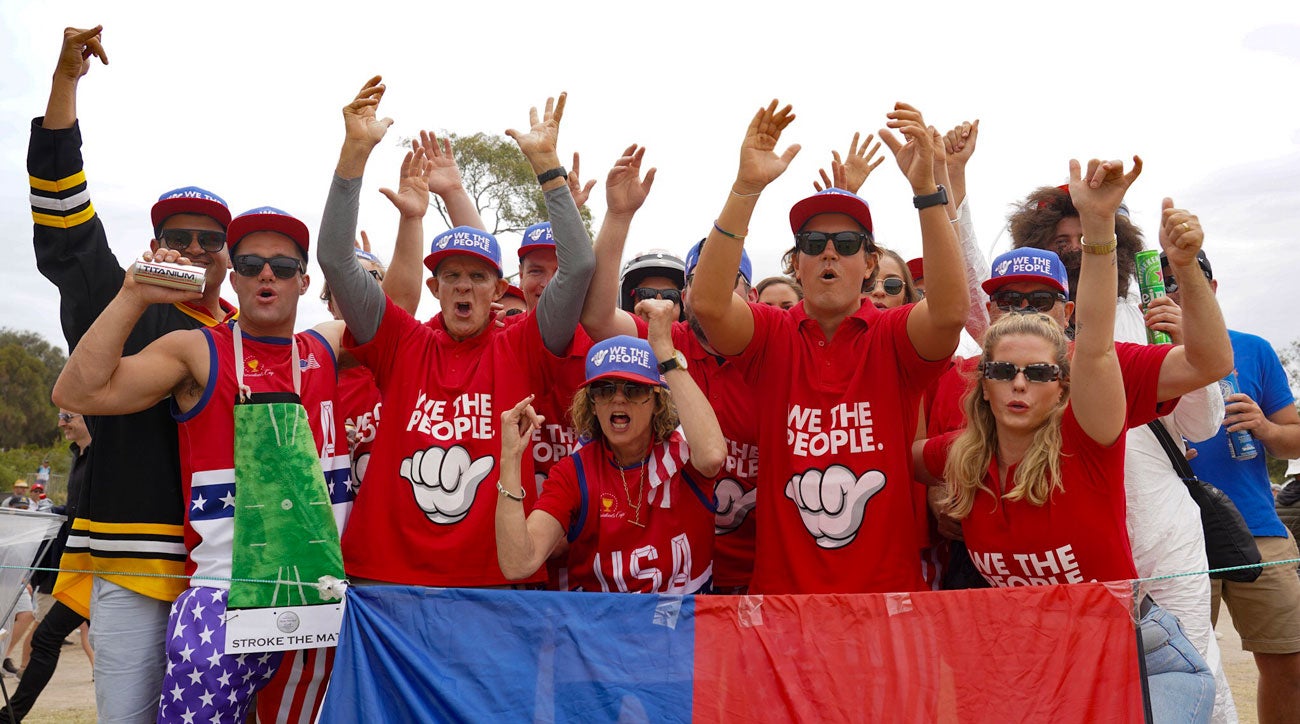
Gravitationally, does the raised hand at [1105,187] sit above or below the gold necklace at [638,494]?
above

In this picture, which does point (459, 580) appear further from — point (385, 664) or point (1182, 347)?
point (1182, 347)

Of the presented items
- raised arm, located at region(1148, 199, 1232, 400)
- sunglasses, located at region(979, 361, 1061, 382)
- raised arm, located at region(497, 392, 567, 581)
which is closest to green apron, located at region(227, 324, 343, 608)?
raised arm, located at region(497, 392, 567, 581)

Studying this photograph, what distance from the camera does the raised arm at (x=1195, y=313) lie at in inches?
131

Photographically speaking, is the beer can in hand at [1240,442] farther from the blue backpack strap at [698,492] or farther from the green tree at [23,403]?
the green tree at [23,403]

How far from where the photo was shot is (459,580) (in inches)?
155

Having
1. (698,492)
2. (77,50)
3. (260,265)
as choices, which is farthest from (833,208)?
(77,50)

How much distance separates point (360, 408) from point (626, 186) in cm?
170

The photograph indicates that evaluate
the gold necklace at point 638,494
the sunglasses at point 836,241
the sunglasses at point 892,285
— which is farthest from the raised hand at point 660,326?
the sunglasses at point 892,285

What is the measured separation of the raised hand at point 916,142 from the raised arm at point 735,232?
0.40 metres

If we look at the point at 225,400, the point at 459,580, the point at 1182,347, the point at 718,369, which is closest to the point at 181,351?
the point at 225,400

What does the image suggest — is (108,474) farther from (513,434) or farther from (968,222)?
(968,222)

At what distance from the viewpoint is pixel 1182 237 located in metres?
3.33

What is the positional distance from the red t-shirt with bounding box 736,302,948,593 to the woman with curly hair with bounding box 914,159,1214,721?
250 millimetres

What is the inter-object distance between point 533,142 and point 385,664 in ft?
7.34
